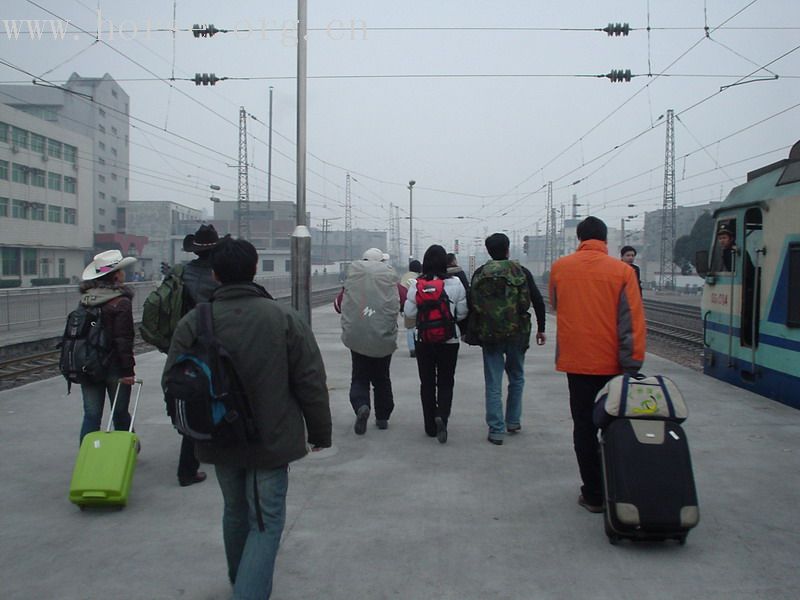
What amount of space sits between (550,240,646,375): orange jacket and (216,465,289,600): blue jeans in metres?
2.22

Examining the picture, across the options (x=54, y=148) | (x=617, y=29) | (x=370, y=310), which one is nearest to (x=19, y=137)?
(x=54, y=148)

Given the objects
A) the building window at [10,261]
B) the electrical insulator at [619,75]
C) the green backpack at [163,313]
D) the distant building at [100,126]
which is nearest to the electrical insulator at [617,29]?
the electrical insulator at [619,75]

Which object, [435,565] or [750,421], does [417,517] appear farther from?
[750,421]

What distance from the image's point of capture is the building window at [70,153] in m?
57.1

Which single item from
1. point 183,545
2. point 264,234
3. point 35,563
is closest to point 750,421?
point 183,545

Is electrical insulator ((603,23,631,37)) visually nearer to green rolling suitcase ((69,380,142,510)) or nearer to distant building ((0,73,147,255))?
green rolling suitcase ((69,380,142,510))

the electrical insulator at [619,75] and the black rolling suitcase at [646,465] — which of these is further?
the electrical insulator at [619,75]

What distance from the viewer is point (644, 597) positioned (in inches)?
138

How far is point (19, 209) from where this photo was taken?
2008 inches

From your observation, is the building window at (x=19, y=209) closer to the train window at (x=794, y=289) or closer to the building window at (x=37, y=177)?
the building window at (x=37, y=177)

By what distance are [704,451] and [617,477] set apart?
2.55 meters

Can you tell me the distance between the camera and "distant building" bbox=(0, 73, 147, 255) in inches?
2862

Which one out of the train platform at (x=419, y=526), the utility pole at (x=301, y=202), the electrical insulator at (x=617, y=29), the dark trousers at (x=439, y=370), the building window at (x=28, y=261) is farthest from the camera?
the building window at (x=28, y=261)

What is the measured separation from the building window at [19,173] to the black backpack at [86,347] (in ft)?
168
